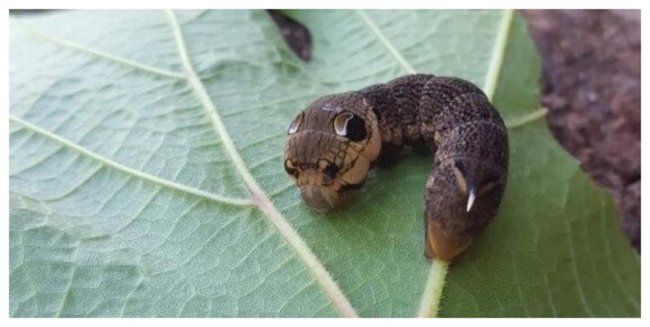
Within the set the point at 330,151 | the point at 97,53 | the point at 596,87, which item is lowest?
the point at 596,87

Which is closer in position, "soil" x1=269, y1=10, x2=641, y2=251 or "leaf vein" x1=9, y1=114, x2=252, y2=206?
"leaf vein" x1=9, y1=114, x2=252, y2=206

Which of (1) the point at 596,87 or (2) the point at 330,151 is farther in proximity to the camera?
(1) the point at 596,87

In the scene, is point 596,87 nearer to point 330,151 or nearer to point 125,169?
point 330,151

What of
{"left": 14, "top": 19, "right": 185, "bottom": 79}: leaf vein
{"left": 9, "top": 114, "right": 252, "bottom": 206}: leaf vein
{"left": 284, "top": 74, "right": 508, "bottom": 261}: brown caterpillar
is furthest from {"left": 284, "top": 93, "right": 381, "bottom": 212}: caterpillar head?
{"left": 14, "top": 19, "right": 185, "bottom": 79}: leaf vein

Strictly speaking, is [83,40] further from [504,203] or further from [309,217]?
[504,203]

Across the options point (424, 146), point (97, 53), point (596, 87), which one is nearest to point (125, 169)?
point (97, 53)

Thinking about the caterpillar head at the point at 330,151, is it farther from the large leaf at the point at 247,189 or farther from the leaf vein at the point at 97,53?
the leaf vein at the point at 97,53

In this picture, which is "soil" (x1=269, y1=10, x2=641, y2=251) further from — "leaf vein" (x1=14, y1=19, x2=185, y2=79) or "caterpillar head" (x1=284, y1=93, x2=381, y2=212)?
"caterpillar head" (x1=284, y1=93, x2=381, y2=212)

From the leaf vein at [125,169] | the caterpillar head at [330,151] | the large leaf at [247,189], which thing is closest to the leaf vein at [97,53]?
the large leaf at [247,189]
